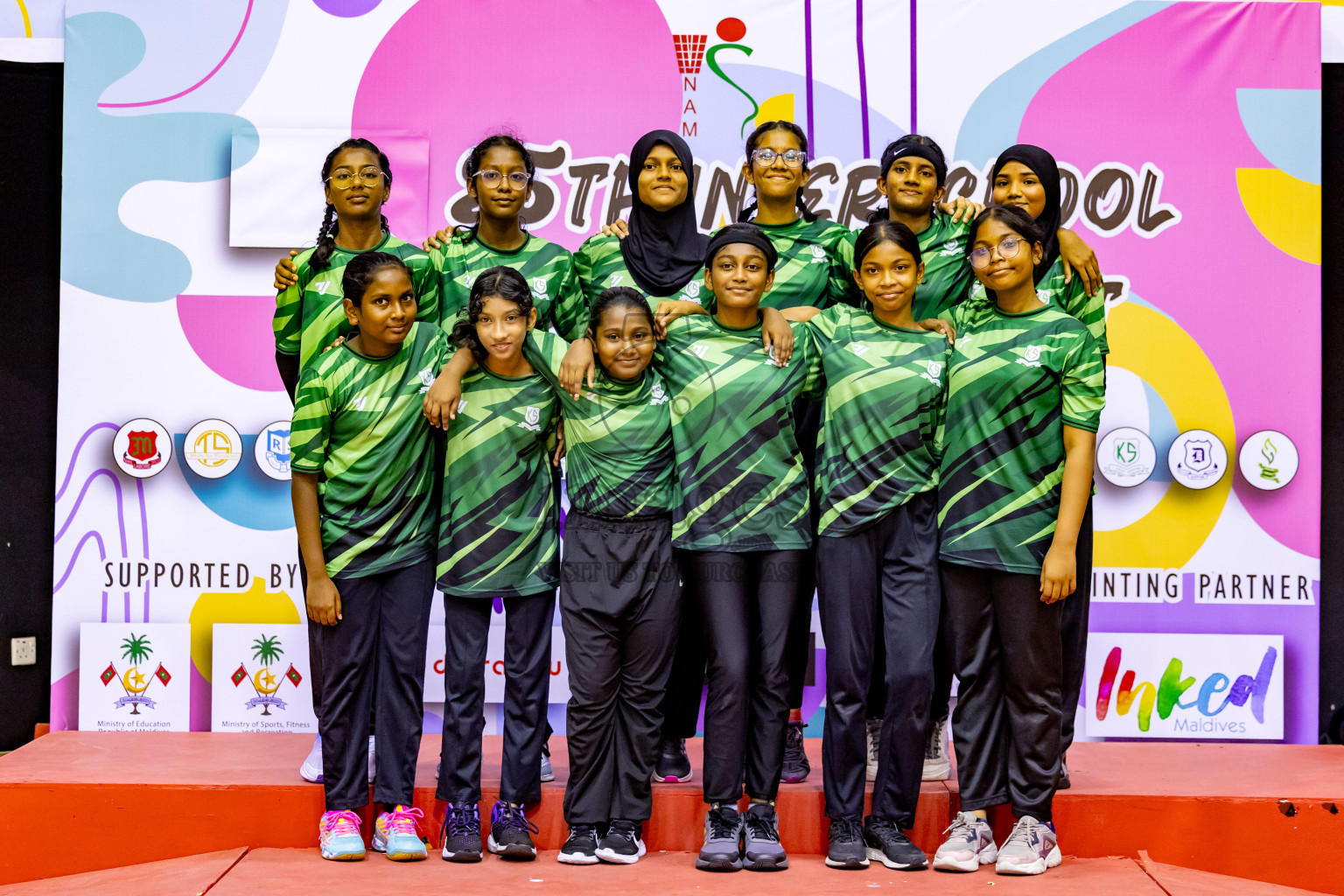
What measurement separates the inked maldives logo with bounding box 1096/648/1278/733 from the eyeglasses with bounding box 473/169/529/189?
2.69 metres

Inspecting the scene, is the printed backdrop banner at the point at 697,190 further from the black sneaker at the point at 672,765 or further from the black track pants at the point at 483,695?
the black track pants at the point at 483,695

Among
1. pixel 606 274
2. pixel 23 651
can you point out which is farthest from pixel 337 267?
pixel 23 651

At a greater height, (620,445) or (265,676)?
(620,445)

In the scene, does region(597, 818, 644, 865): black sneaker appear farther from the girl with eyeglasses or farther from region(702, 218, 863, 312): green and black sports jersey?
region(702, 218, 863, 312): green and black sports jersey

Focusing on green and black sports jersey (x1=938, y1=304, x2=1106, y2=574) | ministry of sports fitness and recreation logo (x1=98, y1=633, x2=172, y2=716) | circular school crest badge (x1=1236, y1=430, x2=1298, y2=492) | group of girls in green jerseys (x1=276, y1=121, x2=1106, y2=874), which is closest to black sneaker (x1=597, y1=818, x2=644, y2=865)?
group of girls in green jerseys (x1=276, y1=121, x2=1106, y2=874)

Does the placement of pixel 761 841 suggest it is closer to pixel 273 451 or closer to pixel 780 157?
pixel 780 157

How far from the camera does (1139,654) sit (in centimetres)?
427

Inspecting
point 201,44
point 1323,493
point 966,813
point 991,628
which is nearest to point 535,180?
point 201,44

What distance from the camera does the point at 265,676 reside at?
4.23 metres

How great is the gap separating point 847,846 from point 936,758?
0.53 metres

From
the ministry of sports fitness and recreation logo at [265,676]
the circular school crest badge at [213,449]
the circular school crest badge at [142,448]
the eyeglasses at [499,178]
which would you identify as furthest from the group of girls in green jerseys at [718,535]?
the circular school crest badge at [142,448]

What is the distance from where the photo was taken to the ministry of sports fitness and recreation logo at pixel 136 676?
4215 mm

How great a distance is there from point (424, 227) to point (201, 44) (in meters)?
1.02

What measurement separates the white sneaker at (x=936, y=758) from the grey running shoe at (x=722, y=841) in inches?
24.6
